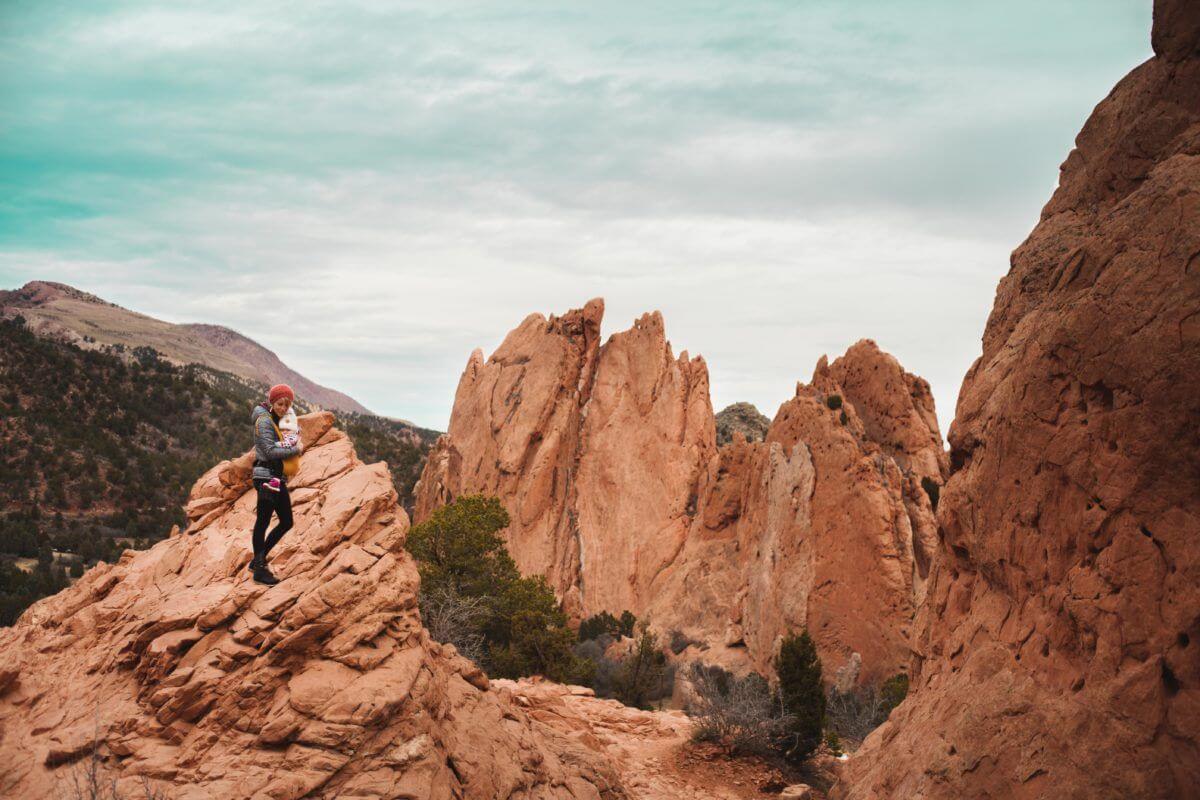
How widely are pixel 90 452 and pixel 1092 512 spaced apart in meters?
52.6

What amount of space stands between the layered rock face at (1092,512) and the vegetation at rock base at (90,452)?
3304cm

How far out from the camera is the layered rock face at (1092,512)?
6.66 m

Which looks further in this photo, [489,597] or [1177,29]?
[489,597]

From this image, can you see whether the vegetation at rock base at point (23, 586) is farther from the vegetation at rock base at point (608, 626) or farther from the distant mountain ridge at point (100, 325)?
the distant mountain ridge at point (100, 325)

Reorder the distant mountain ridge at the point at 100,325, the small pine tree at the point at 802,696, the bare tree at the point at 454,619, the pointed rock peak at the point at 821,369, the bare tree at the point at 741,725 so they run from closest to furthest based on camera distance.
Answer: the bare tree at the point at 741,725 < the small pine tree at the point at 802,696 < the bare tree at the point at 454,619 < the pointed rock peak at the point at 821,369 < the distant mountain ridge at the point at 100,325

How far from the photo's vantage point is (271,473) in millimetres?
9812

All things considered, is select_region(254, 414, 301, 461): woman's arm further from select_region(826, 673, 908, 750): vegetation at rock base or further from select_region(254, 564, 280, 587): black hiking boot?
select_region(826, 673, 908, 750): vegetation at rock base

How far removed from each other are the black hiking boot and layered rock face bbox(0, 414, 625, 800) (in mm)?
127

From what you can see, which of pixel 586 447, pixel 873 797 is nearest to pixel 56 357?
pixel 586 447

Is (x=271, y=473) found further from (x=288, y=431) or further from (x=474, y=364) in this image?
(x=474, y=364)

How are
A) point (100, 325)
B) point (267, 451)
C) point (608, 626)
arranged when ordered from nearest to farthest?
point (267, 451), point (608, 626), point (100, 325)

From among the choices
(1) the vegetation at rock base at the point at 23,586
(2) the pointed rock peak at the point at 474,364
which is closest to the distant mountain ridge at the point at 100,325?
(2) the pointed rock peak at the point at 474,364

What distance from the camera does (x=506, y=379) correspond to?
56375 mm

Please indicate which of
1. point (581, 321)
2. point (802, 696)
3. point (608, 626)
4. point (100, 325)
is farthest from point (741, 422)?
point (100, 325)
